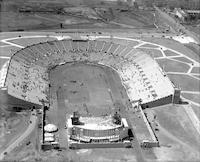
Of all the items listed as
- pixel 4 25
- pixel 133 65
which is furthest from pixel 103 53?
pixel 4 25

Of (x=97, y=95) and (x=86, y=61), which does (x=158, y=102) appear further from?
(x=86, y=61)

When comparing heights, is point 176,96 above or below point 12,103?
below

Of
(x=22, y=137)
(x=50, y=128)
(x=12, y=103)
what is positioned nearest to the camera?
(x=22, y=137)

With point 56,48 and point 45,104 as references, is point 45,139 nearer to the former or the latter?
point 45,104

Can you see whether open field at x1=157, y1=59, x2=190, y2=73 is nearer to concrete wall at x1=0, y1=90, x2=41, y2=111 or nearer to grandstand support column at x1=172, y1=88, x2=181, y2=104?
grandstand support column at x1=172, y1=88, x2=181, y2=104

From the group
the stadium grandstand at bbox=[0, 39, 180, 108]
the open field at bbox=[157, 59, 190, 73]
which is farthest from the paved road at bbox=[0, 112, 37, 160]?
the open field at bbox=[157, 59, 190, 73]

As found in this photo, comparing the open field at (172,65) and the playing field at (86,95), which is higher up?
the open field at (172,65)

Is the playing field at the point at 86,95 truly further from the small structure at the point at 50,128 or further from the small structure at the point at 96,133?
the small structure at the point at 96,133

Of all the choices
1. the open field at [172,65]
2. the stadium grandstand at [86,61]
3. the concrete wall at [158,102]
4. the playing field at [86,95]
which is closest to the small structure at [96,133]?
the playing field at [86,95]

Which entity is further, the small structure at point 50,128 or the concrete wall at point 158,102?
the concrete wall at point 158,102

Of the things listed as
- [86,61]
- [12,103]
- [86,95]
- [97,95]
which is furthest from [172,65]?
→ [12,103]
